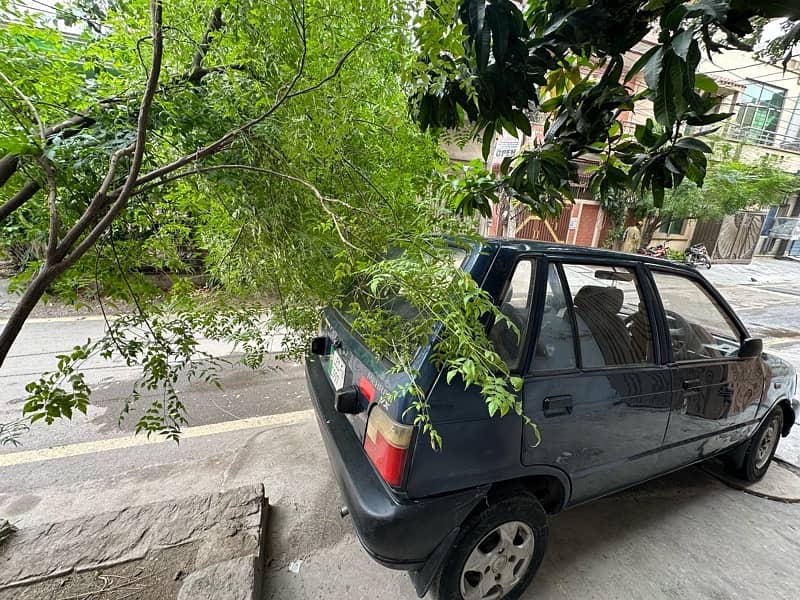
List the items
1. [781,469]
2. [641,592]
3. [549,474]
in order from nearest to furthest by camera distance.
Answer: [549,474] → [641,592] → [781,469]

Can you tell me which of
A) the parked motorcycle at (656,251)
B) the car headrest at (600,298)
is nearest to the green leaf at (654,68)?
the car headrest at (600,298)

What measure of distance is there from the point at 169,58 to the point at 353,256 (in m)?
0.80

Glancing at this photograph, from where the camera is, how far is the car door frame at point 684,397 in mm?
1929

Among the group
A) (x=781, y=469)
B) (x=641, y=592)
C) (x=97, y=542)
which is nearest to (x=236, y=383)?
(x=97, y=542)

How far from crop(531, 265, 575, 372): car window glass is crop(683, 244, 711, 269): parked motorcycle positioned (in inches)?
630

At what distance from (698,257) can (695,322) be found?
1537 cm

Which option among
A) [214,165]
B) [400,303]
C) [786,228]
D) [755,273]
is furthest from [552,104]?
[786,228]

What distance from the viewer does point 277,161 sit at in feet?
3.66

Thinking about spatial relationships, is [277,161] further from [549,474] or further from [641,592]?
[641,592]

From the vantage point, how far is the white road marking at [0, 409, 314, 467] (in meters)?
2.42

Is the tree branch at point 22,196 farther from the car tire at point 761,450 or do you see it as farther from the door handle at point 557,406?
the car tire at point 761,450

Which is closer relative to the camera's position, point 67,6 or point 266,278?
point 67,6

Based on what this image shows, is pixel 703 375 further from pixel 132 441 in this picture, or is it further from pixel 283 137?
pixel 132 441

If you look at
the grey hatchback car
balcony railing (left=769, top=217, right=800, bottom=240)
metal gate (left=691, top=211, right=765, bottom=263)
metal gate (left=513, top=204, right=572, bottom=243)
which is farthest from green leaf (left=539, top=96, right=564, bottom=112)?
balcony railing (left=769, top=217, right=800, bottom=240)
